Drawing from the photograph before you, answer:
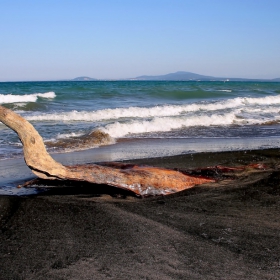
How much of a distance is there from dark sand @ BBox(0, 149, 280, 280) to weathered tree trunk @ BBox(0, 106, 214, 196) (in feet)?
0.66

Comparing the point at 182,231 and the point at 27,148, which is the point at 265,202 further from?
the point at 27,148

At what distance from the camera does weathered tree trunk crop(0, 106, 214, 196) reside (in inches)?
207

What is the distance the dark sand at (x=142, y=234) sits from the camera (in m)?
3.12

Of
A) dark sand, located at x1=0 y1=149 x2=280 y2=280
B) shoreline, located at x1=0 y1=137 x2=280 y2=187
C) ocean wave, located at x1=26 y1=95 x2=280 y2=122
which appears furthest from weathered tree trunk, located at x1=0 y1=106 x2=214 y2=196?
ocean wave, located at x1=26 y1=95 x2=280 y2=122

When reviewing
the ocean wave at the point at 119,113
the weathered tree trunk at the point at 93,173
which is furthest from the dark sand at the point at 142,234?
the ocean wave at the point at 119,113

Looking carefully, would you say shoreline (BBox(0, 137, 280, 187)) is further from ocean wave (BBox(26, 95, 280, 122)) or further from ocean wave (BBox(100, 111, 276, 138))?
ocean wave (BBox(26, 95, 280, 122))

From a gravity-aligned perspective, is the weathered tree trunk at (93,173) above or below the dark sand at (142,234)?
above

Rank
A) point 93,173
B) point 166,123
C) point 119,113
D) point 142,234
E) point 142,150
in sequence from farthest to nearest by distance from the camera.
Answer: point 119,113 < point 166,123 < point 142,150 < point 93,173 < point 142,234

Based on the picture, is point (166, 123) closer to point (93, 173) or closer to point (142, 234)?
point (93, 173)

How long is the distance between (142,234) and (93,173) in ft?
6.20

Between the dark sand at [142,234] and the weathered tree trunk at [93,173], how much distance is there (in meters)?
0.20

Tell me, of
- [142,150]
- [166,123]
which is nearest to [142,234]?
[142,150]

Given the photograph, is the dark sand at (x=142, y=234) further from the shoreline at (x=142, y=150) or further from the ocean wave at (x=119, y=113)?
the ocean wave at (x=119, y=113)

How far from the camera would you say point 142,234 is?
375 cm
